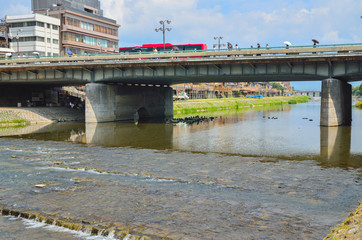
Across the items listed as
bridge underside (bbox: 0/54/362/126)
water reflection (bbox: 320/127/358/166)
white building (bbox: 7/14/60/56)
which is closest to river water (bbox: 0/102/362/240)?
water reflection (bbox: 320/127/358/166)

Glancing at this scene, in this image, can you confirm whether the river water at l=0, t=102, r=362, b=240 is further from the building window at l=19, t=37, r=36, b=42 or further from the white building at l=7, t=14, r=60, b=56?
the building window at l=19, t=37, r=36, b=42

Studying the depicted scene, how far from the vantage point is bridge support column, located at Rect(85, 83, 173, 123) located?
60406mm

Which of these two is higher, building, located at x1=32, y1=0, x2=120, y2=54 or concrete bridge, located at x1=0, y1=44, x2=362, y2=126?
building, located at x1=32, y1=0, x2=120, y2=54

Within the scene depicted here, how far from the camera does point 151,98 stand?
7631 cm

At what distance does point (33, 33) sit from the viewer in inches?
4429

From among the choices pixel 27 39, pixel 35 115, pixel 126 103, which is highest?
pixel 27 39

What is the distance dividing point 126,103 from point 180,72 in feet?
53.7

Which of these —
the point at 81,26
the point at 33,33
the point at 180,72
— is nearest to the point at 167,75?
the point at 180,72

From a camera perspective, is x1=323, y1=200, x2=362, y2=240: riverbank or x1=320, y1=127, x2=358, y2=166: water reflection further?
x1=320, y1=127, x2=358, y2=166: water reflection

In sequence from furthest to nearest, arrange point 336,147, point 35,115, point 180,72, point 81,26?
point 81,26
point 35,115
point 180,72
point 336,147

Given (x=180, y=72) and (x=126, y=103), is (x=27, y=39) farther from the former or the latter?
(x=180, y=72)

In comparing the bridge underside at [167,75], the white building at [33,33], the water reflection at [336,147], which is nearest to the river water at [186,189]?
the water reflection at [336,147]

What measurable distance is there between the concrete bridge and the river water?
51.9ft

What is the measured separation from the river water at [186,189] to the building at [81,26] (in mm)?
92920
